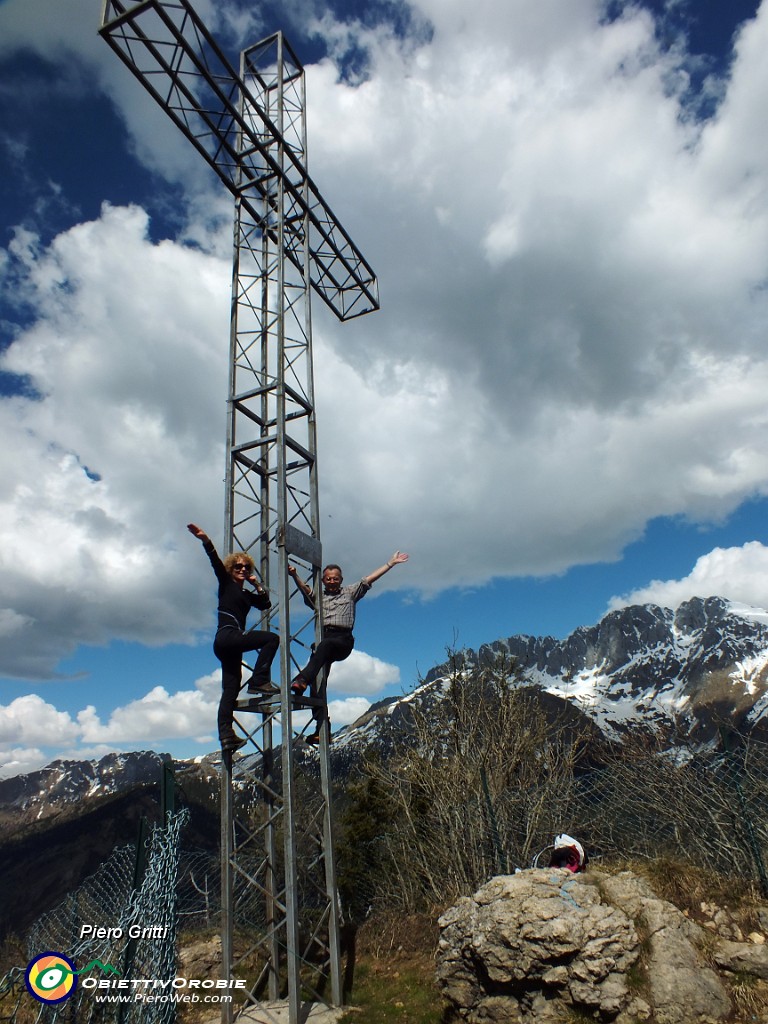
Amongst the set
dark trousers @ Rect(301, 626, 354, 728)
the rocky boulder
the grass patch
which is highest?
dark trousers @ Rect(301, 626, 354, 728)

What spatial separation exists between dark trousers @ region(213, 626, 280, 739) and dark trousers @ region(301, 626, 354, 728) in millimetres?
525

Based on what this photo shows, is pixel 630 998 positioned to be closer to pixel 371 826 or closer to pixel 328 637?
pixel 328 637

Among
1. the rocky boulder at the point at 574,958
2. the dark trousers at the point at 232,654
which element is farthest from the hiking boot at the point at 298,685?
the rocky boulder at the point at 574,958

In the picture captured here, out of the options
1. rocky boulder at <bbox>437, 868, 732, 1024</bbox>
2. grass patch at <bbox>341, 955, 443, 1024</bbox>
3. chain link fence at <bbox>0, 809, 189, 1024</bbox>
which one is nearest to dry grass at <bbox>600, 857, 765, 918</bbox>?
rocky boulder at <bbox>437, 868, 732, 1024</bbox>

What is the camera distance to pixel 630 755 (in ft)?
32.3

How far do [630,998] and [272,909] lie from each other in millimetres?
3720

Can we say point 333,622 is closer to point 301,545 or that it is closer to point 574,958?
point 301,545

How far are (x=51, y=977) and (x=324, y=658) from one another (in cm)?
358

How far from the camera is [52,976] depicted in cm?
462

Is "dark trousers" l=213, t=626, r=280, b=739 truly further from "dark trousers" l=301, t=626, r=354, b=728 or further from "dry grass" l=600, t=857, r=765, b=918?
"dry grass" l=600, t=857, r=765, b=918

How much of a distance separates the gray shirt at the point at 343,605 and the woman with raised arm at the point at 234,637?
0.89 metres

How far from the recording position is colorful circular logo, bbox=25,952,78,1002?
4551 millimetres

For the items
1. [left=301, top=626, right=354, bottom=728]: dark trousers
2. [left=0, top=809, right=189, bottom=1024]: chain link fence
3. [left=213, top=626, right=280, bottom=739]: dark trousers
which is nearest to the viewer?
[left=0, top=809, right=189, bottom=1024]: chain link fence

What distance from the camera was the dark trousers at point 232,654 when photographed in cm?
636
